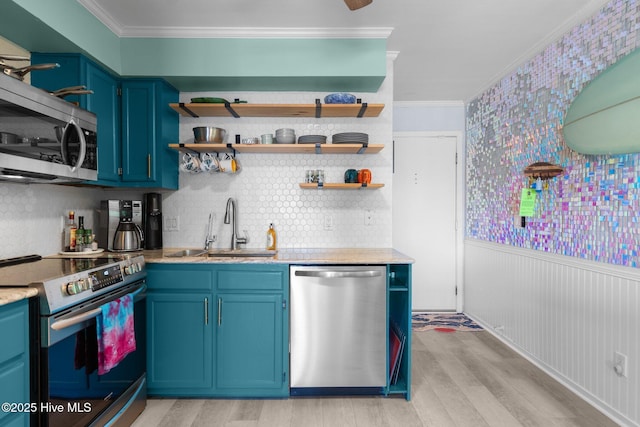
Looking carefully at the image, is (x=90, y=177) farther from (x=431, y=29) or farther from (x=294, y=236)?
(x=431, y=29)

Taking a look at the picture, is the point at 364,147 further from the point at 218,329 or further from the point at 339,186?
the point at 218,329

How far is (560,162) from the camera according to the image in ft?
8.65

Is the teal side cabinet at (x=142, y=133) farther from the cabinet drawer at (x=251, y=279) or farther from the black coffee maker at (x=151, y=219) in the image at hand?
the cabinet drawer at (x=251, y=279)

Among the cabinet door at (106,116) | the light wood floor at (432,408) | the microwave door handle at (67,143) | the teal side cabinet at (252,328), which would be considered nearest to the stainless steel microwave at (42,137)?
the microwave door handle at (67,143)

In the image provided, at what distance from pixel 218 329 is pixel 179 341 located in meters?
0.27

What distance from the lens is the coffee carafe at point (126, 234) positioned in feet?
8.61

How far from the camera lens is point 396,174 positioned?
4375 mm

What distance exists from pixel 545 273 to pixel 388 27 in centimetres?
224

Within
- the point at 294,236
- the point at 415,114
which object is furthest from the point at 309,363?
the point at 415,114

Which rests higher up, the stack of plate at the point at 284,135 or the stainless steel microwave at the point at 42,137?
the stack of plate at the point at 284,135

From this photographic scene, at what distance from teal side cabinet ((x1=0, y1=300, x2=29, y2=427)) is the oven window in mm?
71

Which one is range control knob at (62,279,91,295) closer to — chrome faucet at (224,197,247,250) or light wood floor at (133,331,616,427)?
light wood floor at (133,331,616,427)

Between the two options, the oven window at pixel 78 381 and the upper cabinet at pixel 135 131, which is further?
the upper cabinet at pixel 135 131

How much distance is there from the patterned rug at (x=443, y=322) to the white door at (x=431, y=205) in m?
0.15
